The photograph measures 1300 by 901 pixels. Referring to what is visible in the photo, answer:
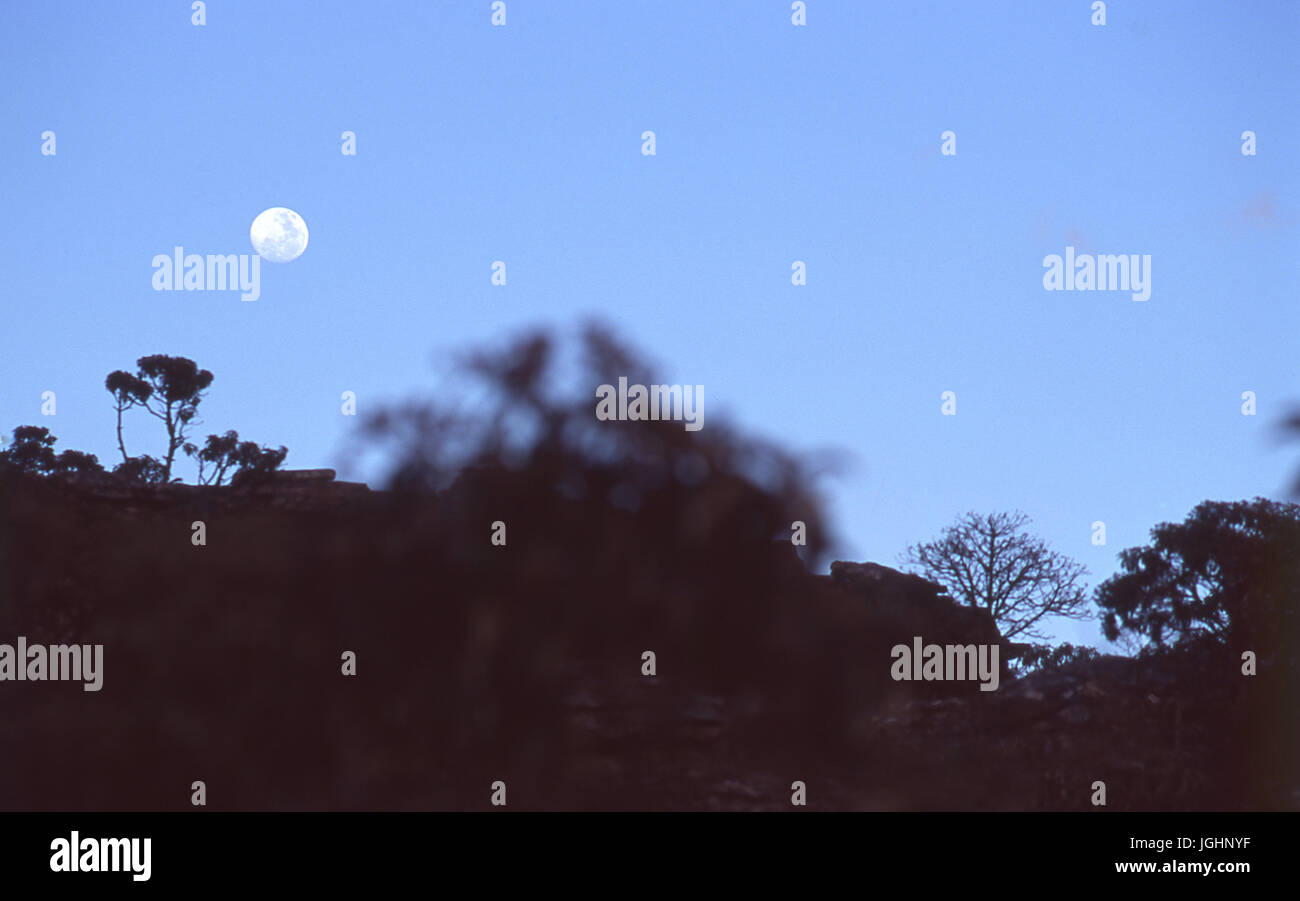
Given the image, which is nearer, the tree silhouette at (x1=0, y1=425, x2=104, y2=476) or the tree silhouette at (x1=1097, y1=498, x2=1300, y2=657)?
the tree silhouette at (x1=1097, y1=498, x2=1300, y2=657)

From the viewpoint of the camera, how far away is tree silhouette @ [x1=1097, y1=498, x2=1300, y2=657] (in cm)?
2402

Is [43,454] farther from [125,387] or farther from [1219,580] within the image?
[1219,580]

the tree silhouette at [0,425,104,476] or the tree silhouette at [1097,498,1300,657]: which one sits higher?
the tree silhouette at [0,425,104,476]

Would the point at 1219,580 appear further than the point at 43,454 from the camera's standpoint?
No

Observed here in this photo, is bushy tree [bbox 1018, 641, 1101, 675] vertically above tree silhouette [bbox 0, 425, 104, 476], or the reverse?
tree silhouette [bbox 0, 425, 104, 476]

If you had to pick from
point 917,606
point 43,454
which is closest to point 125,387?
point 43,454

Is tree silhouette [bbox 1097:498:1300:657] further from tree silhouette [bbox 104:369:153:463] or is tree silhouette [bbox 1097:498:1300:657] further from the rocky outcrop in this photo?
tree silhouette [bbox 104:369:153:463]

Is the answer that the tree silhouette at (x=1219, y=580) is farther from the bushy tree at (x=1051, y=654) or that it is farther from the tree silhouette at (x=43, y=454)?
the tree silhouette at (x=43, y=454)

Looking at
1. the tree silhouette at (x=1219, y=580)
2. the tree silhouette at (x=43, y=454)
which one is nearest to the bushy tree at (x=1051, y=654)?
the tree silhouette at (x=1219, y=580)

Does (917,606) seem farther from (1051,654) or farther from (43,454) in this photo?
(43,454)

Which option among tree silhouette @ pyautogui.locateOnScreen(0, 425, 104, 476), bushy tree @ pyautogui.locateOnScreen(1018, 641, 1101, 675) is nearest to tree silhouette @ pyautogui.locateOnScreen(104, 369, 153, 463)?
tree silhouette @ pyautogui.locateOnScreen(0, 425, 104, 476)

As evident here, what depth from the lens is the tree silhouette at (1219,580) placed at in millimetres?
24016

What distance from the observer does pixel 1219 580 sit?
28.0 m
